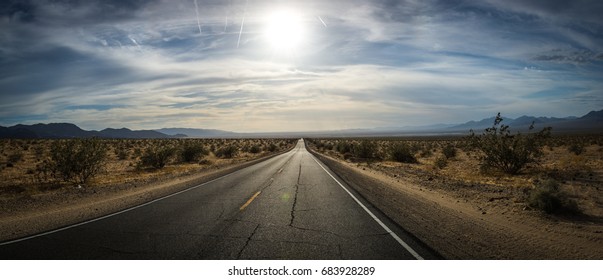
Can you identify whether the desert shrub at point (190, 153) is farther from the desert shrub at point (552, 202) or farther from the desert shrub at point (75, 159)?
the desert shrub at point (552, 202)

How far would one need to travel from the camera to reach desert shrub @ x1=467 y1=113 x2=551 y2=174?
1970 cm

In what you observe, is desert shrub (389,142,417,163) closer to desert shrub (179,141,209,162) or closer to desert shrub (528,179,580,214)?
desert shrub (179,141,209,162)

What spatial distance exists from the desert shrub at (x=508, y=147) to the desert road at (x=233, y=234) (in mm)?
13435

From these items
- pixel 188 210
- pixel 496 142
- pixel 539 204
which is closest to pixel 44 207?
pixel 188 210

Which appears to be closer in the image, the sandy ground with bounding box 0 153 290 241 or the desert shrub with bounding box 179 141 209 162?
the sandy ground with bounding box 0 153 290 241

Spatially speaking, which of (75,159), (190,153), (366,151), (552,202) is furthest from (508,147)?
(190,153)

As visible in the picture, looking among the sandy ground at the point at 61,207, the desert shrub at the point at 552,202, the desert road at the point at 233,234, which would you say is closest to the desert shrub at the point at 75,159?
the sandy ground at the point at 61,207

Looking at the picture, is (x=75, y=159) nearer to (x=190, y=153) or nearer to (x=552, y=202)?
(x=190, y=153)

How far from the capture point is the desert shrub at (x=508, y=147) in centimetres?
1970

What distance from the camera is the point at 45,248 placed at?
21.2ft

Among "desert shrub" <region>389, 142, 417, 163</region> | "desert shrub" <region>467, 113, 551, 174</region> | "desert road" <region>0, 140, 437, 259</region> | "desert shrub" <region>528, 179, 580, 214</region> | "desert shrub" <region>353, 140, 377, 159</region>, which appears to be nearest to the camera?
"desert road" <region>0, 140, 437, 259</region>

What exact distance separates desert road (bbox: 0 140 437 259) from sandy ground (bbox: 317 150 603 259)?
29.6 inches

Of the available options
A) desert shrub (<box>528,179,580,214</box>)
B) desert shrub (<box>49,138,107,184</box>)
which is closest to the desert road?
desert shrub (<box>528,179,580,214</box>)
